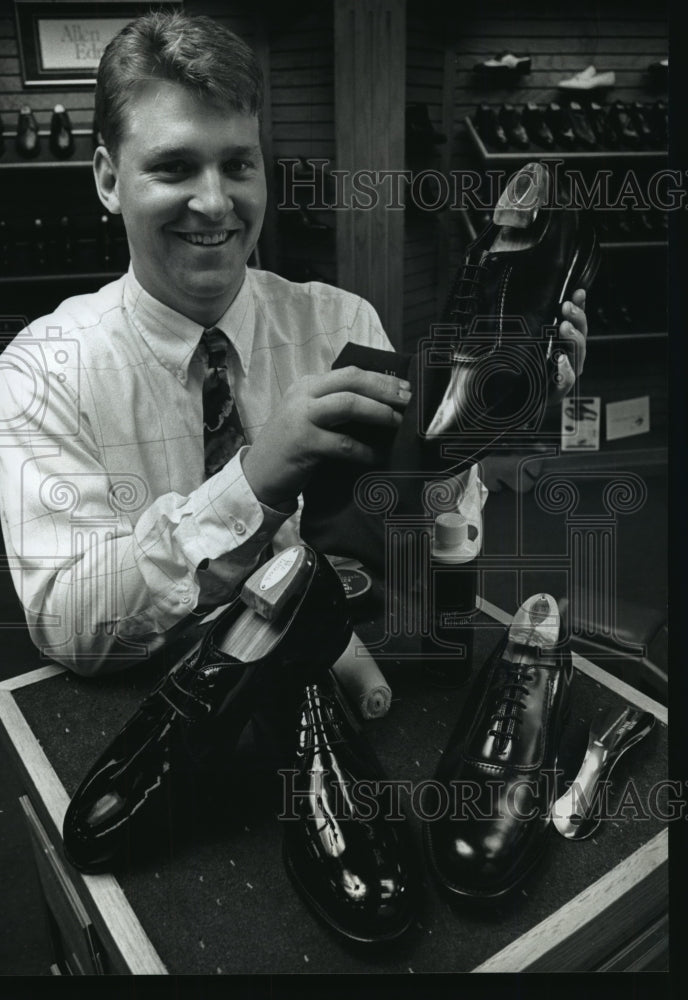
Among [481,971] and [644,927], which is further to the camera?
[644,927]

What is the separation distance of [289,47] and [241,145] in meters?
0.09

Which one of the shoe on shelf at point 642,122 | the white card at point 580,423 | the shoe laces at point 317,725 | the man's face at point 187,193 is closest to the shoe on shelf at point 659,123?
the shoe on shelf at point 642,122

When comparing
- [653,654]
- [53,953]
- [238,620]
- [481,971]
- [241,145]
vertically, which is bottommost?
[53,953]

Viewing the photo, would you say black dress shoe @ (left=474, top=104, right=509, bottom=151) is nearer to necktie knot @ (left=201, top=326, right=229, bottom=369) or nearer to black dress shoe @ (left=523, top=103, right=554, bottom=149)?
black dress shoe @ (left=523, top=103, right=554, bottom=149)

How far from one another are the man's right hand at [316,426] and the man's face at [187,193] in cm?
12

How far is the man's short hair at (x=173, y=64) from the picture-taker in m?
0.54

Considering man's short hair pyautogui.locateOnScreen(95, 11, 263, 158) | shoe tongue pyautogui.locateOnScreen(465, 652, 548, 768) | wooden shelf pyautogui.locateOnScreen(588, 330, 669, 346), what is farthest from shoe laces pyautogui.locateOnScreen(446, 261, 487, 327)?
shoe tongue pyautogui.locateOnScreen(465, 652, 548, 768)

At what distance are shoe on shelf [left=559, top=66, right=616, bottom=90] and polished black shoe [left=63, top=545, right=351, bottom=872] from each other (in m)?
0.44

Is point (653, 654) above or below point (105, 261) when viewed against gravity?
below

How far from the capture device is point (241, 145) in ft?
1.87

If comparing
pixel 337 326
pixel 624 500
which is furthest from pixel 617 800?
pixel 337 326

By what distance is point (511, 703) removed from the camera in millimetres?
Answer: 673

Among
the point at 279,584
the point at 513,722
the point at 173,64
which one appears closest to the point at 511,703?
the point at 513,722

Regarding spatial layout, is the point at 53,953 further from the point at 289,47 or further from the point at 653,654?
the point at 289,47
